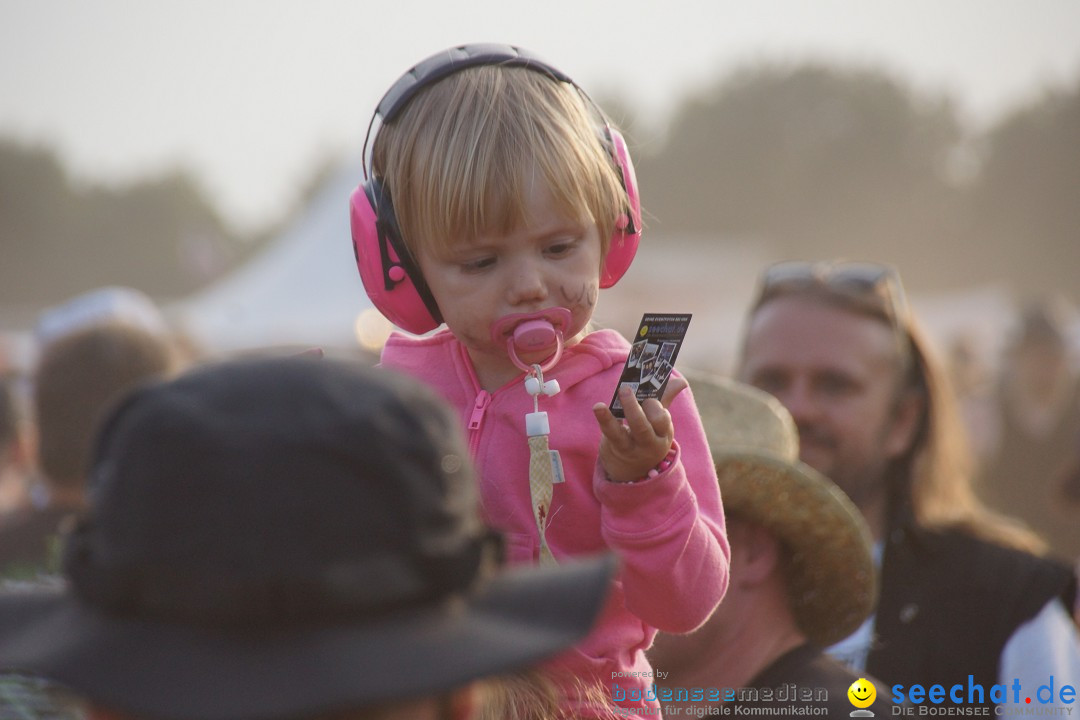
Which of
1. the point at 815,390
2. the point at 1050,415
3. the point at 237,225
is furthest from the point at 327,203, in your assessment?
the point at 237,225

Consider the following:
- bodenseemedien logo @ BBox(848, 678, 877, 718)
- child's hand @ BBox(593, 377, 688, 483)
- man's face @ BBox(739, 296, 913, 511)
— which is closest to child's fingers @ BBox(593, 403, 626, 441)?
child's hand @ BBox(593, 377, 688, 483)

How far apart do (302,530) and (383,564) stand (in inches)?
3.1

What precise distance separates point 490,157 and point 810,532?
1.57m

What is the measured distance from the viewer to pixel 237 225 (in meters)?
59.0

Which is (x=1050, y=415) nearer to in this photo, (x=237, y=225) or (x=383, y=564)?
(x=383, y=564)

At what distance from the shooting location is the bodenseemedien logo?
8.61 ft

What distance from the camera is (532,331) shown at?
1807 mm

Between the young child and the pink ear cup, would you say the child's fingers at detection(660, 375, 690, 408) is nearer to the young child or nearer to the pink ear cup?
the young child

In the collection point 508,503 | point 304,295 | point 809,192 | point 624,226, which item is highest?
point 624,226

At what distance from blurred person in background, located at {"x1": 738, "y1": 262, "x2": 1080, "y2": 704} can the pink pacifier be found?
1984mm

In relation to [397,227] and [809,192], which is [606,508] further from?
[809,192]
